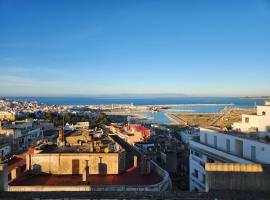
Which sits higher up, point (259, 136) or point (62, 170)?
point (259, 136)

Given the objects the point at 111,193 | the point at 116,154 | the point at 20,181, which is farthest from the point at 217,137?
the point at 111,193

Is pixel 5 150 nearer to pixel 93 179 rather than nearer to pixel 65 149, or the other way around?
pixel 65 149

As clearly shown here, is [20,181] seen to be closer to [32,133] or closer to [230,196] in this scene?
[230,196]

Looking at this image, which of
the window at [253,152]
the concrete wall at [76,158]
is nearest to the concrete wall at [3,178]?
the concrete wall at [76,158]

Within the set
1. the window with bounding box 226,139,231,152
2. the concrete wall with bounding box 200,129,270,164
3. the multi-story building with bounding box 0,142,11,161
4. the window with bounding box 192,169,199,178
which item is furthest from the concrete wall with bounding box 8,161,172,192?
the multi-story building with bounding box 0,142,11,161

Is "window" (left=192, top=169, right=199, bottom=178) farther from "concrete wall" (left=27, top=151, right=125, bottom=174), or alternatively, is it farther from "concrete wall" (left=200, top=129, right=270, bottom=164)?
"concrete wall" (left=27, top=151, right=125, bottom=174)
